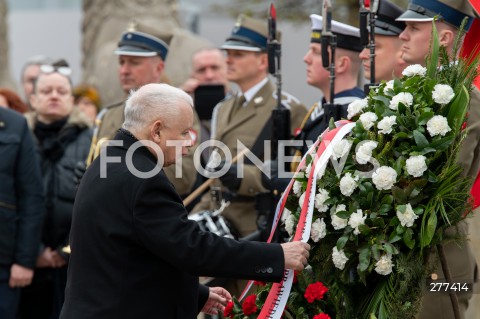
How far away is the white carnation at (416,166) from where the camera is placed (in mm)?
4641

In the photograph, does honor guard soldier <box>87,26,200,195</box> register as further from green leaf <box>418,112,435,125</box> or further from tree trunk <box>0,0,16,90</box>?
tree trunk <box>0,0,16,90</box>

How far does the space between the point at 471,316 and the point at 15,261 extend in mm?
3593

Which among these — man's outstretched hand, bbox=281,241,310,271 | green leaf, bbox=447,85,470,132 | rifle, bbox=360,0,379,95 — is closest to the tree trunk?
rifle, bbox=360,0,379,95

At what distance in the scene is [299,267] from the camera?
479 centimetres

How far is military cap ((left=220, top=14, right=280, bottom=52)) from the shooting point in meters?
7.96

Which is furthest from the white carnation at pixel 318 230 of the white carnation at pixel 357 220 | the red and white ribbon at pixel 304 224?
the white carnation at pixel 357 220

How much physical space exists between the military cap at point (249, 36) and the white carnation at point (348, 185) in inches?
129

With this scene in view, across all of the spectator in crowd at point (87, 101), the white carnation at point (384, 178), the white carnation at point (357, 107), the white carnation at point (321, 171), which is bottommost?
the spectator in crowd at point (87, 101)

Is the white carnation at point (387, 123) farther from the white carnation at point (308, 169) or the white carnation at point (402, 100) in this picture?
the white carnation at point (308, 169)

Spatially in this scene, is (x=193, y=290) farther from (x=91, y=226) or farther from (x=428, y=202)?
(x=428, y=202)

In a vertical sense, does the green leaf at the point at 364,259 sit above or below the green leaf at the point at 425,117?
below

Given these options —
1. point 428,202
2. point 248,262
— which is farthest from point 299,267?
point 428,202

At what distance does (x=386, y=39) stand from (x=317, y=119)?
24.6 inches

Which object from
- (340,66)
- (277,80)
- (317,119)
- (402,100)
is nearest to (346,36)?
(340,66)
